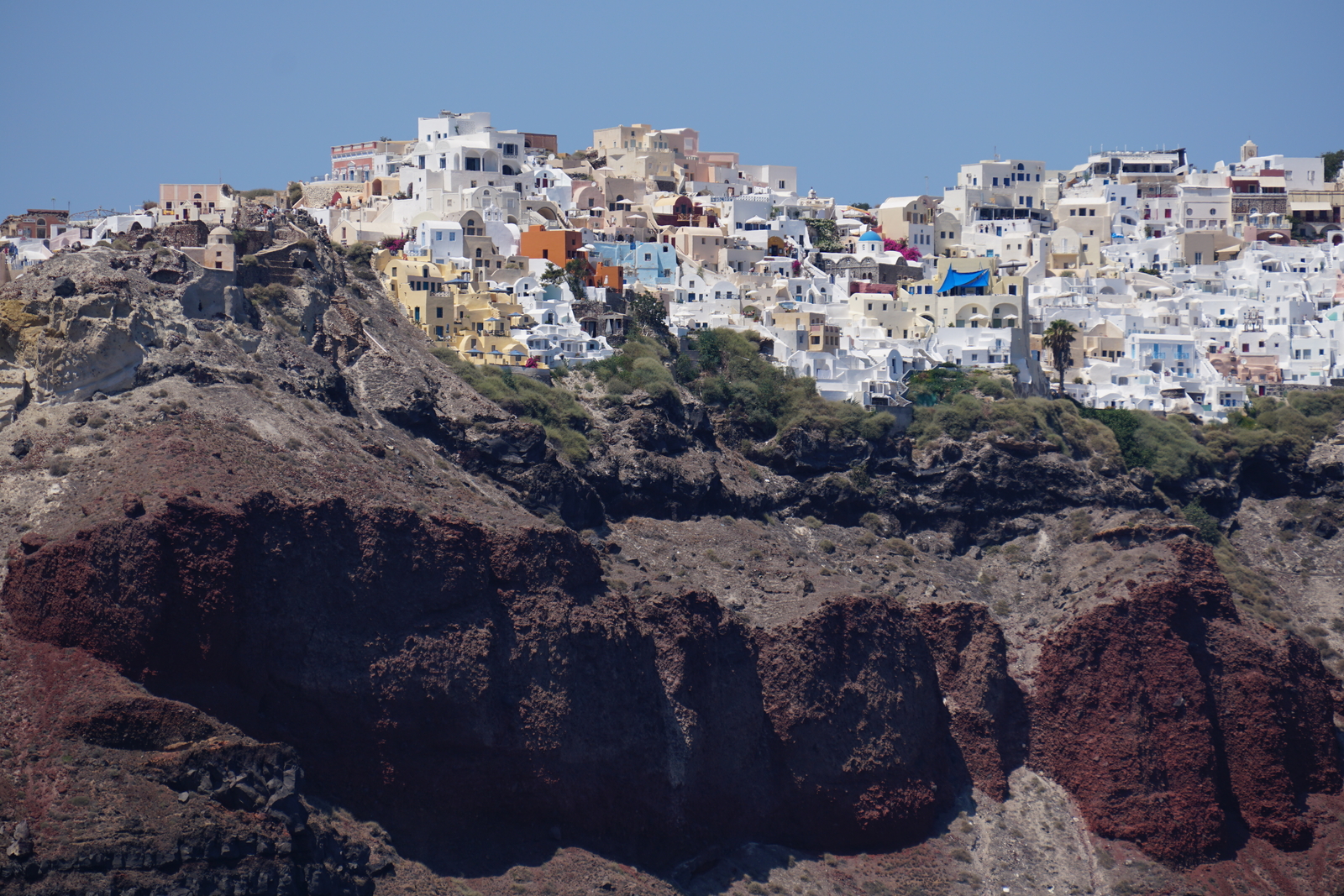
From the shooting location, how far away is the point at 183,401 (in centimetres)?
6531

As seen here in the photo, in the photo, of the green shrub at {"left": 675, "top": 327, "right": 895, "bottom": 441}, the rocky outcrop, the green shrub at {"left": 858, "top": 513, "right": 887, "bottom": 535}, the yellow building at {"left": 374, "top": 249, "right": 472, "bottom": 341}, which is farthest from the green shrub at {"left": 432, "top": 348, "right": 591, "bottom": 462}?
the rocky outcrop

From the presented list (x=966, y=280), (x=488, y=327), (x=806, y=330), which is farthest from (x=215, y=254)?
(x=966, y=280)

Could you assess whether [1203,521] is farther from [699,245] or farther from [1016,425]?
[699,245]

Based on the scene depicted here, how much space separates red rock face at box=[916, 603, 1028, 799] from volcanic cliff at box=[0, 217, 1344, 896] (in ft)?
0.39

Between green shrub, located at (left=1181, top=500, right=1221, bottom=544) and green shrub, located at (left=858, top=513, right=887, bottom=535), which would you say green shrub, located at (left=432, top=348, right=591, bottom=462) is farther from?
green shrub, located at (left=1181, top=500, right=1221, bottom=544)

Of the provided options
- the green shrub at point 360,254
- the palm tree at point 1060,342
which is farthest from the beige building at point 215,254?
the palm tree at point 1060,342

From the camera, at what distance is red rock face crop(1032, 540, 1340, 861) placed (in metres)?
74.8

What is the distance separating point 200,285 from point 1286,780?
3987 cm

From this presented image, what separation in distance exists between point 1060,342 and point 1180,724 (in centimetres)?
2643

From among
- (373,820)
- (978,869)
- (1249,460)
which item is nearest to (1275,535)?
(1249,460)

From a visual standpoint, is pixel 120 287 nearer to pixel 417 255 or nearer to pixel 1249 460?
pixel 417 255

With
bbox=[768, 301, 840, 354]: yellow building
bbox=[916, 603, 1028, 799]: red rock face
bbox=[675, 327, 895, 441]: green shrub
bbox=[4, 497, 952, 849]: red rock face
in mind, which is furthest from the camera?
bbox=[768, 301, 840, 354]: yellow building

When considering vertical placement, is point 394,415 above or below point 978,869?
above

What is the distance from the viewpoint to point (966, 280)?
103 meters
